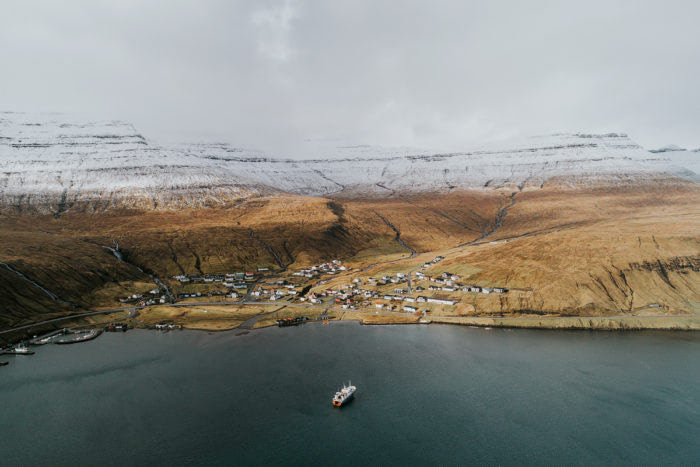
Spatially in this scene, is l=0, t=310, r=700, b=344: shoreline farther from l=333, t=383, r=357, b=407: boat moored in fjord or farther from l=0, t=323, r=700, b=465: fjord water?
l=333, t=383, r=357, b=407: boat moored in fjord

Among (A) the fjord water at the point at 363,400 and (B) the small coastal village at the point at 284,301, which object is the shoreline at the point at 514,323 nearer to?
(B) the small coastal village at the point at 284,301

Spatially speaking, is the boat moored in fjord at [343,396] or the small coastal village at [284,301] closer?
the boat moored in fjord at [343,396]

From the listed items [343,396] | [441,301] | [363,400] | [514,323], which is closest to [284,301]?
[441,301]

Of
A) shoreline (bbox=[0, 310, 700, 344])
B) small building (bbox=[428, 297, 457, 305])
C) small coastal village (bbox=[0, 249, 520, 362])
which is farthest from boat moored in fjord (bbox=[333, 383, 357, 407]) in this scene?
small building (bbox=[428, 297, 457, 305])

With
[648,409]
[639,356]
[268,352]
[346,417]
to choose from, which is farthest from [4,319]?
[639,356]

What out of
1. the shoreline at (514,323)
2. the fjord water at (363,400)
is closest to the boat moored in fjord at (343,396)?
the fjord water at (363,400)

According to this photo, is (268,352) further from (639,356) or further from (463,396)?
(639,356)

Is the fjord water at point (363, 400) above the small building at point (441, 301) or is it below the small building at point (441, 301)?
below

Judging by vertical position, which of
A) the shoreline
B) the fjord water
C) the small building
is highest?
the small building
